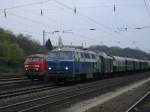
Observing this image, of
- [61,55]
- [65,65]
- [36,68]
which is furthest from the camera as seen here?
[36,68]

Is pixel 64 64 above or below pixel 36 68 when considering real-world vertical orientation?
above

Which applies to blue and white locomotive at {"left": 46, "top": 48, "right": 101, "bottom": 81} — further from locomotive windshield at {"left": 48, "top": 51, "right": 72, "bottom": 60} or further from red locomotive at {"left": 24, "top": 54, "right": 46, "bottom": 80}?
red locomotive at {"left": 24, "top": 54, "right": 46, "bottom": 80}

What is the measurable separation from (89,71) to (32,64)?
5.20 metres

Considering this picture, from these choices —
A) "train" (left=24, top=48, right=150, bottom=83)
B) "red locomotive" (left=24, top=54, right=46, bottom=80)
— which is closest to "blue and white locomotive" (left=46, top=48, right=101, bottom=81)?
"train" (left=24, top=48, right=150, bottom=83)

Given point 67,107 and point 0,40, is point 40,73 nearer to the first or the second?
point 67,107

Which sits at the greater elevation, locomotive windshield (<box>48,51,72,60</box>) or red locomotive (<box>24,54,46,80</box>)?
locomotive windshield (<box>48,51,72,60</box>)

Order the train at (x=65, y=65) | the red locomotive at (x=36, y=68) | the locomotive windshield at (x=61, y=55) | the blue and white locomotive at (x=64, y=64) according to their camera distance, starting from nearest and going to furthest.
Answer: the blue and white locomotive at (x=64, y=64), the train at (x=65, y=65), the locomotive windshield at (x=61, y=55), the red locomotive at (x=36, y=68)

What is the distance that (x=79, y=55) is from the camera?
33031 mm

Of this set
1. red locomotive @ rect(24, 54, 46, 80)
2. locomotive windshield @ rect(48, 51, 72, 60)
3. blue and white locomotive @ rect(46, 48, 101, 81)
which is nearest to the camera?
blue and white locomotive @ rect(46, 48, 101, 81)

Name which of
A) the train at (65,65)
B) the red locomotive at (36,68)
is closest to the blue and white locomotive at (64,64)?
the train at (65,65)

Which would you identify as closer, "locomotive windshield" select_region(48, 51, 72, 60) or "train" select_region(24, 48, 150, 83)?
"train" select_region(24, 48, 150, 83)

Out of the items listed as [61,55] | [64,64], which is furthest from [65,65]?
[61,55]

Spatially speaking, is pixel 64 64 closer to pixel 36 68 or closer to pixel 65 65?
pixel 65 65

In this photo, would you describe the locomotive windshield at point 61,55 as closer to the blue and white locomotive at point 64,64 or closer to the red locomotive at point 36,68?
the blue and white locomotive at point 64,64
